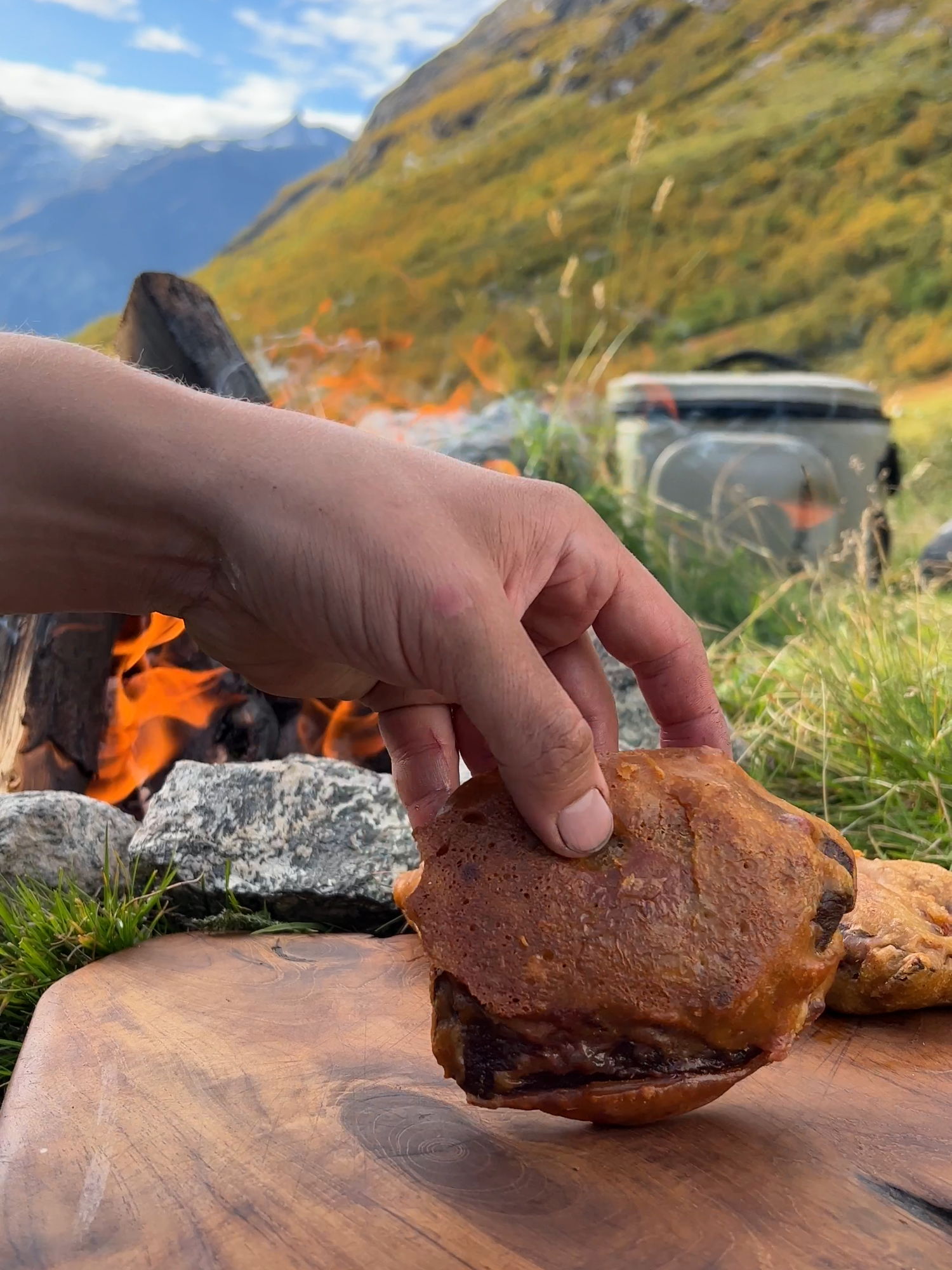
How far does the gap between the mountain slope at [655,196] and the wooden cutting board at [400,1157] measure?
13453 mm

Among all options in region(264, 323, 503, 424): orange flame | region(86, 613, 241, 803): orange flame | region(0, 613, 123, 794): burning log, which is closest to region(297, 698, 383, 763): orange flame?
region(86, 613, 241, 803): orange flame

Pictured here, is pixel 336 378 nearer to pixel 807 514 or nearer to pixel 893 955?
pixel 807 514

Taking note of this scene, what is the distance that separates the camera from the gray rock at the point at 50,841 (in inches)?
82.5

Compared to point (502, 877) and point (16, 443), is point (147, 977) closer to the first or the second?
point (502, 877)

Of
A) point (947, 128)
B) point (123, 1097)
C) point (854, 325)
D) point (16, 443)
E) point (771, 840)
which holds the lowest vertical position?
point (123, 1097)

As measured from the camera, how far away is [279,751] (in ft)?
10.5

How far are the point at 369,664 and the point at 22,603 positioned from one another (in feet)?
1.77

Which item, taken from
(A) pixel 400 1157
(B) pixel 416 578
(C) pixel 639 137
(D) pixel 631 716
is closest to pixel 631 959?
(A) pixel 400 1157

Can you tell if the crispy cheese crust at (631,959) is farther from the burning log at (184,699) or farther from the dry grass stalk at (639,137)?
the dry grass stalk at (639,137)

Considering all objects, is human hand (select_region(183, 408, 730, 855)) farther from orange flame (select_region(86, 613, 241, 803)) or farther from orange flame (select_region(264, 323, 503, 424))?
orange flame (select_region(264, 323, 503, 424))

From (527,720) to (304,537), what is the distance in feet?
1.08

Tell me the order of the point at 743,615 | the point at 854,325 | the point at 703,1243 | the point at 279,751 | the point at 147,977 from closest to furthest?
the point at 703,1243 → the point at 147,977 → the point at 279,751 → the point at 743,615 → the point at 854,325

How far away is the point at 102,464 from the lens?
114cm

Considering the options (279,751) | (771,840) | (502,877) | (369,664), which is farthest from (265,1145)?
(279,751)
